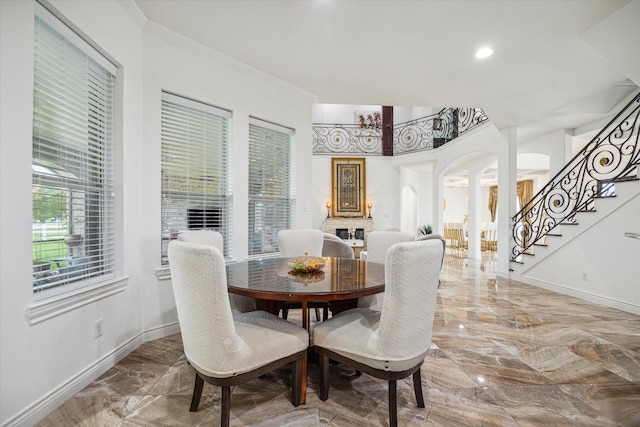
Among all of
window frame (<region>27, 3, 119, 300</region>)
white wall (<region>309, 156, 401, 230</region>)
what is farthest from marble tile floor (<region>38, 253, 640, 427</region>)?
white wall (<region>309, 156, 401, 230</region>)

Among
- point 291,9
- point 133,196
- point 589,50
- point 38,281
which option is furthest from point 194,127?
point 589,50

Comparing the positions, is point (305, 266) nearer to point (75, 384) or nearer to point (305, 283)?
point (305, 283)

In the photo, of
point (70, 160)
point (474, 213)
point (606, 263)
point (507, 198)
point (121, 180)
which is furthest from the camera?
point (474, 213)

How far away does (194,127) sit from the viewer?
2969mm

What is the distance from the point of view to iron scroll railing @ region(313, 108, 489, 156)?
829cm

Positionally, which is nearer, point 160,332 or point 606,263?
point 160,332

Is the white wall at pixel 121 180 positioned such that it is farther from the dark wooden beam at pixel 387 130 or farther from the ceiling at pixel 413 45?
the dark wooden beam at pixel 387 130

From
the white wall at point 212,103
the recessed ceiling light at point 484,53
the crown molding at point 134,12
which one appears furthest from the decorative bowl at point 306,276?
the recessed ceiling light at point 484,53

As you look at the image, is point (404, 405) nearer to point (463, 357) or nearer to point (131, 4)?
point (463, 357)

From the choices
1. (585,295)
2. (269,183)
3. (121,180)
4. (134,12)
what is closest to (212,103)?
(134,12)

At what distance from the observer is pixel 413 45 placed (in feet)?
9.55

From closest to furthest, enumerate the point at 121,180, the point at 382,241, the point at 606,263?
the point at 121,180 < the point at 382,241 < the point at 606,263

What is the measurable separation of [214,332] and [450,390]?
4.99 ft

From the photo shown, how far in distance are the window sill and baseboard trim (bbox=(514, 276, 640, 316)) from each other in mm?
5304
